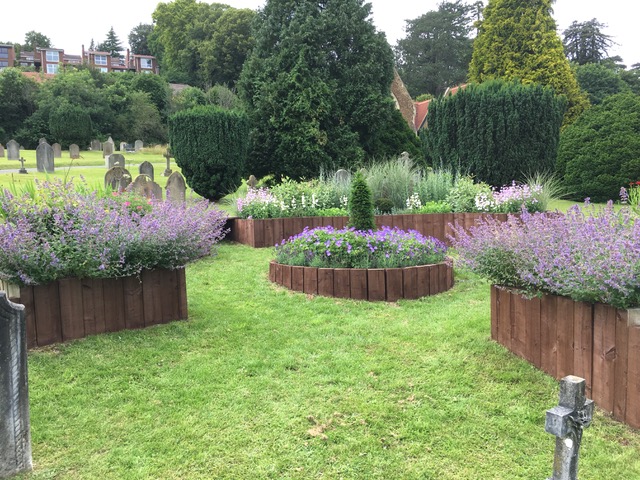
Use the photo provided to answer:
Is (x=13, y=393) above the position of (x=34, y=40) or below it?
below

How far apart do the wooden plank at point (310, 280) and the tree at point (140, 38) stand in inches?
3429

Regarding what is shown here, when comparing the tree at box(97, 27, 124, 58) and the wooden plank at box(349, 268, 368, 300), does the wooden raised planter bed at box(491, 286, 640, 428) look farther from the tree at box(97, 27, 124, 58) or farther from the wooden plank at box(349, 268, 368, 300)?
the tree at box(97, 27, 124, 58)

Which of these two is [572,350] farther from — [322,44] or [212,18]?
[212,18]

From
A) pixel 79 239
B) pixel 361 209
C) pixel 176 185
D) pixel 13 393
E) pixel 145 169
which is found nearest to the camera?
pixel 13 393

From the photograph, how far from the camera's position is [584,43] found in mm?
47469

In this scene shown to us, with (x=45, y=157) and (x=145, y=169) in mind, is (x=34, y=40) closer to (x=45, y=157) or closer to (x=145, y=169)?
(x=45, y=157)

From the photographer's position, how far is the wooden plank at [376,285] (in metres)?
5.96

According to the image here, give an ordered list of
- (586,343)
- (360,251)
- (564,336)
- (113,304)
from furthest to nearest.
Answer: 1. (360,251)
2. (113,304)
3. (564,336)
4. (586,343)

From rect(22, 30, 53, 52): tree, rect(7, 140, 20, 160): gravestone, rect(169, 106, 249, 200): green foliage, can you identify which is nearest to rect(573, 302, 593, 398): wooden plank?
rect(169, 106, 249, 200): green foliage

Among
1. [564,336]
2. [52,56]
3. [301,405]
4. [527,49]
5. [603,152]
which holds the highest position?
[52,56]

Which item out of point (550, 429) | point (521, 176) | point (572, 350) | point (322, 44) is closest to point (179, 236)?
point (572, 350)

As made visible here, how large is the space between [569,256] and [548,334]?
0.57m

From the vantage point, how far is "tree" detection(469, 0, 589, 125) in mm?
27391

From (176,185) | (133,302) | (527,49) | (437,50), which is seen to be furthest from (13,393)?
(437,50)
